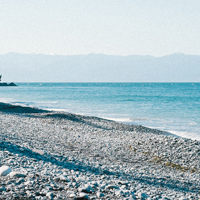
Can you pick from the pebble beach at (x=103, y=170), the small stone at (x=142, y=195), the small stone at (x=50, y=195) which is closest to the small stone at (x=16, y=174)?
the pebble beach at (x=103, y=170)

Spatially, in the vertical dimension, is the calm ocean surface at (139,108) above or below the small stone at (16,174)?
below

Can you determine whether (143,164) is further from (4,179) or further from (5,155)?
(4,179)

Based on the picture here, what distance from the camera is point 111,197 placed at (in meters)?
6.35

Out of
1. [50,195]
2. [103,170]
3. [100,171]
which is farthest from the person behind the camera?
[103,170]

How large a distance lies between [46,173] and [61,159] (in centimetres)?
270

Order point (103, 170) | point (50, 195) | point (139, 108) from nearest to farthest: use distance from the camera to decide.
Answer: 1. point (50, 195)
2. point (103, 170)
3. point (139, 108)

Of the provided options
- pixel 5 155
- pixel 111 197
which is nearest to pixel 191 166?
pixel 111 197

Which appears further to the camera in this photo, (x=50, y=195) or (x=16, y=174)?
(x=16, y=174)

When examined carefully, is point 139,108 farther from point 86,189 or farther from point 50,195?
point 50,195

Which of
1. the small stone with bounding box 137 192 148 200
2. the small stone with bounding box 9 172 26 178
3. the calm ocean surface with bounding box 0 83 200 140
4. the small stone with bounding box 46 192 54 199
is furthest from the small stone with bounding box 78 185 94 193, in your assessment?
the calm ocean surface with bounding box 0 83 200 140

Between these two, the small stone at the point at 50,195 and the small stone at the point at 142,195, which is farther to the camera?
the small stone at the point at 142,195

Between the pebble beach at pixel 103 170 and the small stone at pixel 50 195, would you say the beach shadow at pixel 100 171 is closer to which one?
the pebble beach at pixel 103 170

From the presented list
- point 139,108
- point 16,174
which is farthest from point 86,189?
point 139,108

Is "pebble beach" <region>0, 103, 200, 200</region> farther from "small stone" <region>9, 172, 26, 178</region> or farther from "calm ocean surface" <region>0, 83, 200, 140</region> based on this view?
"calm ocean surface" <region>0, 83, 200, 140</region>
